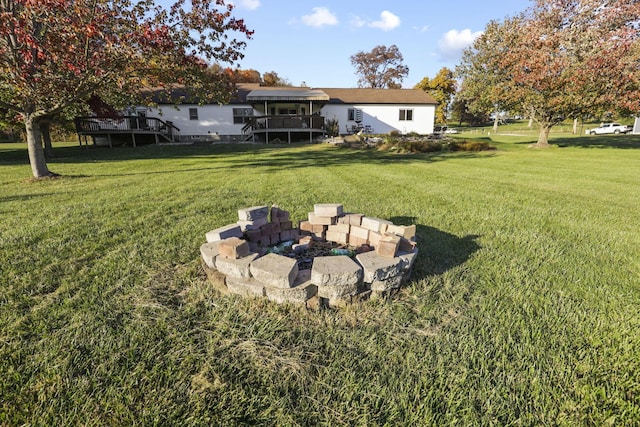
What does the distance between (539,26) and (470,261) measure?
21943mm

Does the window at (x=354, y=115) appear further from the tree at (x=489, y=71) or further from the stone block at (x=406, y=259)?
the stone block at (x=406, y=259)

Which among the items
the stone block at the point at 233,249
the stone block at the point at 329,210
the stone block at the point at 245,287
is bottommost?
the stone block at the point at 245,287

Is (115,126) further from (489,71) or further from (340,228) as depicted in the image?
(489,71)

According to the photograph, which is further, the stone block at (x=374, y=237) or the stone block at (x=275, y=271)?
the stone block at (x=374, y=237)

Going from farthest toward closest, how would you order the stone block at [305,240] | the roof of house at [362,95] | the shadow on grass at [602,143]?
the roof of house at [362,95], the shadow on grass at [602,143], the stone block at [305,240]

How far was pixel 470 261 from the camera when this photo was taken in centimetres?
332

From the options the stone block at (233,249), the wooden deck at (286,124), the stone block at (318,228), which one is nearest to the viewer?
the stone block at (233,249)

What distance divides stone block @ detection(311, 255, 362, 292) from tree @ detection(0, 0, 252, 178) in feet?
25.1

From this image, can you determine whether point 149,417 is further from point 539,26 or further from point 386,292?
point 539,26

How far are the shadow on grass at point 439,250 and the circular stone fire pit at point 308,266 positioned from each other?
1.24 ft

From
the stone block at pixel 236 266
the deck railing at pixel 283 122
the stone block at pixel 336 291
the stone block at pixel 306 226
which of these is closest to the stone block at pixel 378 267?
the stone block at pixel 336 291

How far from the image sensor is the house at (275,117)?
2067 centimetres

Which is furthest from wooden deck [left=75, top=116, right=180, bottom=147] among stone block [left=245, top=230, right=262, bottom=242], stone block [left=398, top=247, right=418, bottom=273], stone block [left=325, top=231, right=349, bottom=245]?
stone block [left=398, top=247, right=418, bottom=273]

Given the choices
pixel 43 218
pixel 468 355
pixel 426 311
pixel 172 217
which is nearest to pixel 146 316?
pixel 426 311
